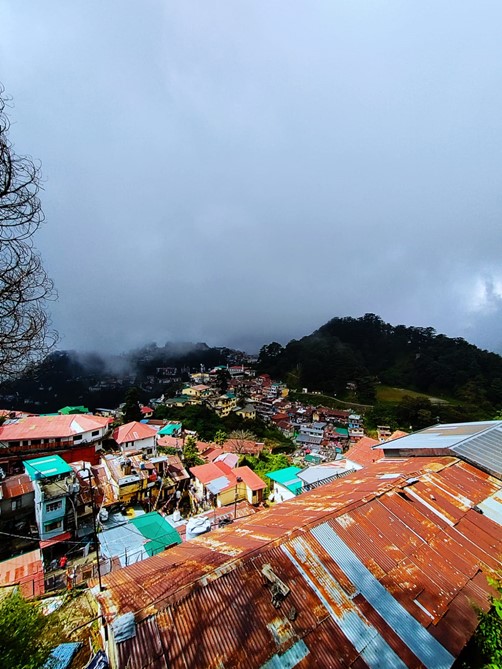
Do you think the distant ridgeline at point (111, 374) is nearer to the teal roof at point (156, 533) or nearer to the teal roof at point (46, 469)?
the teal roof at point (46, 469)

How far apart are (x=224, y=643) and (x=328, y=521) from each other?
2.85m

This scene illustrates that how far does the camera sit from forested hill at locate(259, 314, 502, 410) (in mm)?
58875

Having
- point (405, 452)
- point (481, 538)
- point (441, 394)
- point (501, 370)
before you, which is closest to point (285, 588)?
point (481, 538)

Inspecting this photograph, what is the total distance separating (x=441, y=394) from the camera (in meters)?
60.5

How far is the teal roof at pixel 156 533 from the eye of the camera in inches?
414

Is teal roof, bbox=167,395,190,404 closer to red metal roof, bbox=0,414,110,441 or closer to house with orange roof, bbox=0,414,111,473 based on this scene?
red metal roof, bbox=0,414,110,441

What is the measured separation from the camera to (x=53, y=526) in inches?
513

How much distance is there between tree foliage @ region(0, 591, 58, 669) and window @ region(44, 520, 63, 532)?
9.35m

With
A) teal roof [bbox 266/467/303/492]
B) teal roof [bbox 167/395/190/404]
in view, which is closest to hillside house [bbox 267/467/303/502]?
teal roof [bbox 266/467/303/492]

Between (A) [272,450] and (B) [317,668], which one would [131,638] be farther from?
(A) [272,450]

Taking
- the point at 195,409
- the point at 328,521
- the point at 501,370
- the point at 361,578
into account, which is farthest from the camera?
the point at 501,370

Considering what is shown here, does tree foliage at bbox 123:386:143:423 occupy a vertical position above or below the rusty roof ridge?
below

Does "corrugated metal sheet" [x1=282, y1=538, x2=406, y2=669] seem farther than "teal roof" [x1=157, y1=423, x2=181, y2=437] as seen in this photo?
No

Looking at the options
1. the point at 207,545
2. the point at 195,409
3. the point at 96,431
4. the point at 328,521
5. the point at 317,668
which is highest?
the point at 328,521
